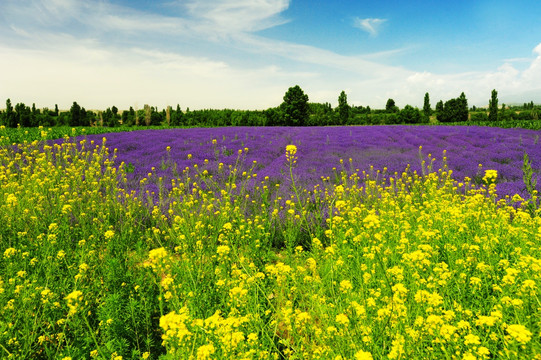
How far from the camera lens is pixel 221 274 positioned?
3502 millimetres

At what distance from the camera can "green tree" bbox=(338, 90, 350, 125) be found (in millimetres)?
53125

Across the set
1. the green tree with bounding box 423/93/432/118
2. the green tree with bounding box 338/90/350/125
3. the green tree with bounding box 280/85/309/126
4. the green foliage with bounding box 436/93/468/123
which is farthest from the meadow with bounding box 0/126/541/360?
the green foliage with bounding box 436/93/468/123

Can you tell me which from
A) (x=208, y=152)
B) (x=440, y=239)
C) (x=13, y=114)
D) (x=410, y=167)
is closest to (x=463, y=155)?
(x=410, y=167)

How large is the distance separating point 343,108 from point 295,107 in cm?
1045

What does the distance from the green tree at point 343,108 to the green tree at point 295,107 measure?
754 centimetres

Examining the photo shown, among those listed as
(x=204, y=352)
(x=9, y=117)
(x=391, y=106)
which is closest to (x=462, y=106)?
(x=391, y=106)

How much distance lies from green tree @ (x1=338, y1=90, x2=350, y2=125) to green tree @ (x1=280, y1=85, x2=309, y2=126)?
7543mm

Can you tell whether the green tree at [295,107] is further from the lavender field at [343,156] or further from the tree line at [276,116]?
the lavender field at [343,156]

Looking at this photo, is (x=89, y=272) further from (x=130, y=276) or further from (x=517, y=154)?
(x=517, y=154)

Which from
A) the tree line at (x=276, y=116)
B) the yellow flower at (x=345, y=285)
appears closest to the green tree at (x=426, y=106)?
the tree line at (x=276, y=116)

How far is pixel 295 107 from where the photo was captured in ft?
162

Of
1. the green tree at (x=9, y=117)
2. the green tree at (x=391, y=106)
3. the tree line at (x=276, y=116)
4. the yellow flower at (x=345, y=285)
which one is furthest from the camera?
Answer: the green tree at (x=391, y=106)

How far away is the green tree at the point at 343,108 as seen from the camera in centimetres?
5312

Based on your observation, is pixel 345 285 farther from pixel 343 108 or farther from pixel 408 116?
pixel 408 116
